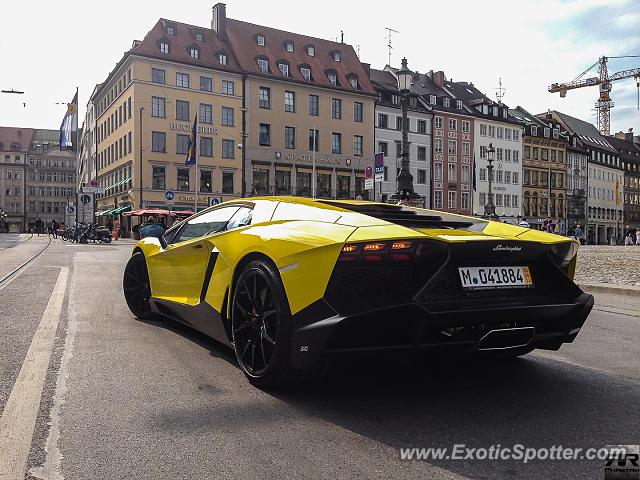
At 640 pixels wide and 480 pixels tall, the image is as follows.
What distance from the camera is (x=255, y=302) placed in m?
3.60

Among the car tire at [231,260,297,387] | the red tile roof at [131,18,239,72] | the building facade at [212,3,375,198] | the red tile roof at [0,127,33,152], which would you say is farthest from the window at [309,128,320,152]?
the red tile roof at [0,127,33,152]

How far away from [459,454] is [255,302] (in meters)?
1.55

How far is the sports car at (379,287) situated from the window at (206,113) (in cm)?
4724

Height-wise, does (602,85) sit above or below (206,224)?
above

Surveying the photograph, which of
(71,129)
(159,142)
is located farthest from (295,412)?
(159,142)

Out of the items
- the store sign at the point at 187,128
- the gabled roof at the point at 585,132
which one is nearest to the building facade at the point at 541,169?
the gabled roof at the point at 585,132

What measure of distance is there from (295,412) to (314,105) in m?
53.2

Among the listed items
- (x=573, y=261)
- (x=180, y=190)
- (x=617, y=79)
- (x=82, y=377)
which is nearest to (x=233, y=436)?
(x=82, y=377)

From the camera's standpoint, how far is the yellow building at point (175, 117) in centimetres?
4678

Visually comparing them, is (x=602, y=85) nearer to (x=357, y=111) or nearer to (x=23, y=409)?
(x=357, y=111)

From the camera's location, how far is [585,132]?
85438 millimetres

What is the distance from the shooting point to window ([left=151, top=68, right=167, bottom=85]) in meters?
46.8

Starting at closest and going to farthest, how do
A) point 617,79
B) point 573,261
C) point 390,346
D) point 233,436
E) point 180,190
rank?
point 233,436 → point 390,346 → point 573,261 → point 180,190 → point 617,79

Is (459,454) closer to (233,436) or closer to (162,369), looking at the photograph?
(233,436)
